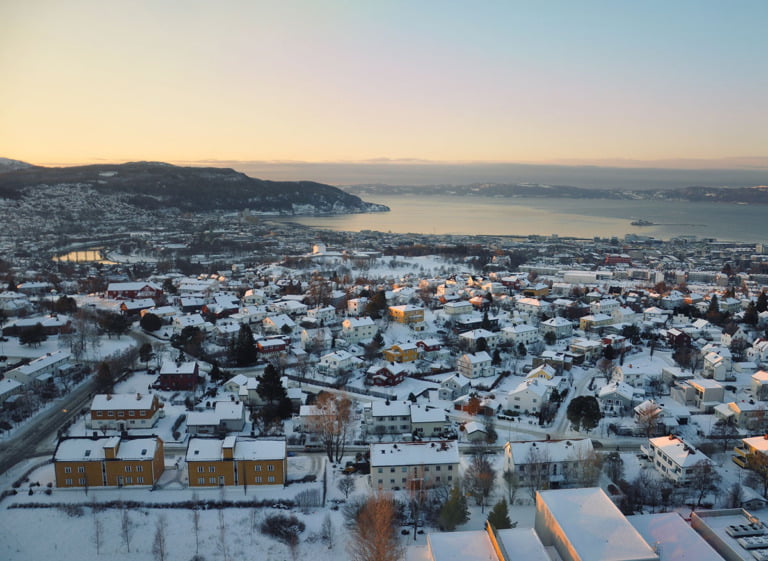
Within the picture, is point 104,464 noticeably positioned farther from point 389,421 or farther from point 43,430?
point 389,421

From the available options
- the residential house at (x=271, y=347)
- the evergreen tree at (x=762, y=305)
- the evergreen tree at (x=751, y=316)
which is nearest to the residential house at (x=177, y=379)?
the residential house at (x=271, y=347)

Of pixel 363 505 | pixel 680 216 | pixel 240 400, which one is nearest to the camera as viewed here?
pixel 363 505

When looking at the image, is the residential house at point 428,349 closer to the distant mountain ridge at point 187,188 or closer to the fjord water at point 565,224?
the fjord water at point 565,224

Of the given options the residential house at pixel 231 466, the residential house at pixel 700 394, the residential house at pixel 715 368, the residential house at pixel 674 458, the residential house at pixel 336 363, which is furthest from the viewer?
the residential house at pixel 336 363

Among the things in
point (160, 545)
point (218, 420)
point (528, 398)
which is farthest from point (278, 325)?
point (160, 545)

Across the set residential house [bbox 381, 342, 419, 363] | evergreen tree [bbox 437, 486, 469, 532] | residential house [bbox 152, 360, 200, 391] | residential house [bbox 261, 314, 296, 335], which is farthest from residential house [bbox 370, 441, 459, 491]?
residential house [bbox 261, 314, 296, 335]

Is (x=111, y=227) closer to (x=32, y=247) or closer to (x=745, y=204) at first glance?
(x=32, y=247)

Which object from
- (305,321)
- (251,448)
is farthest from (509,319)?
(251,448)
